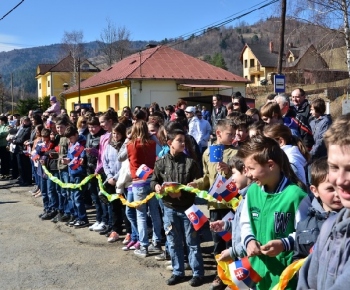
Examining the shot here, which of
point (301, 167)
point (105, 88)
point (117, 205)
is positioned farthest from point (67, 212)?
point (105, 88)

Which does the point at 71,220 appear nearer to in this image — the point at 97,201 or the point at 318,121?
the point at 97,201

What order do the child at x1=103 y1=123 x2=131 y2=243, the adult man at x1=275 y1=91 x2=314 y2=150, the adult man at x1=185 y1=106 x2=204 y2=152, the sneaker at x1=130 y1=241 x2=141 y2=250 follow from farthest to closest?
1. the adult man at x1=185 y1=106 x2=204 y2=152
2. the child at x1=103 y1=123 x2=131 y2=243
3. the adult man at x1=275 y1=91 x2=314 y2=150
4. the sneaker at x1=130 y1=241 x2=141 y2=250

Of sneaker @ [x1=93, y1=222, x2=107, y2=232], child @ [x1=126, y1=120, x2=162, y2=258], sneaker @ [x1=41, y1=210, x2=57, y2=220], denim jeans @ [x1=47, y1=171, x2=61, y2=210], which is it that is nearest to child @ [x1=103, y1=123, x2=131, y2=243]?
sneaker @ [x1=93, y1=222, x2=107, y2=232]

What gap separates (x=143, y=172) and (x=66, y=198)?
3.24 metres

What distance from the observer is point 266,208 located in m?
3.42

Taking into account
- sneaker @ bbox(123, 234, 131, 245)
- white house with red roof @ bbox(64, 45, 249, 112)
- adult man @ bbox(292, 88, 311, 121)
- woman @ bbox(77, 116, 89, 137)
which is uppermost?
white house with red roof @ bbox(64, 45, 249, 112)

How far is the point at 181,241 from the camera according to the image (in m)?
5.66

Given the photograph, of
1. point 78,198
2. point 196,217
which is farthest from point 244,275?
point 78,198

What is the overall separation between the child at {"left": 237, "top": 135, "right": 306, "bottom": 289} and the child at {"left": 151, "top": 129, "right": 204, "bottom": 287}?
2.06m

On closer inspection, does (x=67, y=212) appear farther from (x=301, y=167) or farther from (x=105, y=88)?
(x=105, y=88)

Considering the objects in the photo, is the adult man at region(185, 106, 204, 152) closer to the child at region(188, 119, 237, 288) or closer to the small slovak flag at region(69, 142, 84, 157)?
the small slovak flag at region(69, 142, 84, 157)

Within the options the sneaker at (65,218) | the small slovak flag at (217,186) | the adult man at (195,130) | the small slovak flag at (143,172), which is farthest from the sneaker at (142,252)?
the adult man at (195,130)

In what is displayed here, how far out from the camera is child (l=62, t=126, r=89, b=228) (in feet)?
27.8

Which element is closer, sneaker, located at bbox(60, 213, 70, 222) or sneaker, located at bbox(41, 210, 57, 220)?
sneaker, located at bbox(60, 213, 70, 222)
